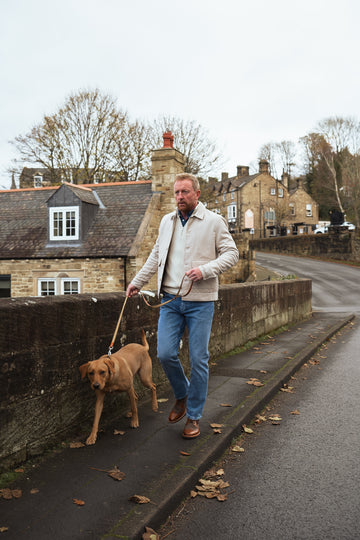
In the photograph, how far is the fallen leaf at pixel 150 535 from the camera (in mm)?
2533

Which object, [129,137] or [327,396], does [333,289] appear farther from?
[327,396]

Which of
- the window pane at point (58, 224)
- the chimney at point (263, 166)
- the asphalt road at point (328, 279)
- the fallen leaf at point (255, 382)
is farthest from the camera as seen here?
the chimney at point (263, 166)

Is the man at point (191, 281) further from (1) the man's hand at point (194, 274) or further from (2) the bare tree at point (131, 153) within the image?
(2) the bare tree at point (131, 153)

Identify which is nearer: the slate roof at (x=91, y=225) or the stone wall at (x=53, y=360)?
the stone wall at (x=53, y=360)

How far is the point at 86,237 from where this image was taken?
2275cm

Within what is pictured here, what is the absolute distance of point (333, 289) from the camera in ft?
90.9

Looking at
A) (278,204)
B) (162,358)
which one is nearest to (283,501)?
(162,358)

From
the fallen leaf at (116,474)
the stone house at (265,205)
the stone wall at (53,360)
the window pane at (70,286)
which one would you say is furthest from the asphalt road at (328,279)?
the stone house at (265,205)

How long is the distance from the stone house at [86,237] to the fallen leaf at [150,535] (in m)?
18.3

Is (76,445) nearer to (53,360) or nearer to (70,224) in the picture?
(53,360)

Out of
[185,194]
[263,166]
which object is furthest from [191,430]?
[263,166]

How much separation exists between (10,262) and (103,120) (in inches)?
718

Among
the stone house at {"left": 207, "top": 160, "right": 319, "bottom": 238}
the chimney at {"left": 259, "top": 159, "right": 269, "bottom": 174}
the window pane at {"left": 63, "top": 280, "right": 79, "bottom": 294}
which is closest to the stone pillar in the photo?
the window pane at {"left": 63, "top": 280, "right": 79, "bottom": 294}

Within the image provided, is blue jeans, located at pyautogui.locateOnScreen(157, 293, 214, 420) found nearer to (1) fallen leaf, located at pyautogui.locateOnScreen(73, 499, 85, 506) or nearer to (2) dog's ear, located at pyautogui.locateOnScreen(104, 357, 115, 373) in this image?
(2) dog's ear, located at pyautogui.locateOnScreen(104, 357, 115, 373)
